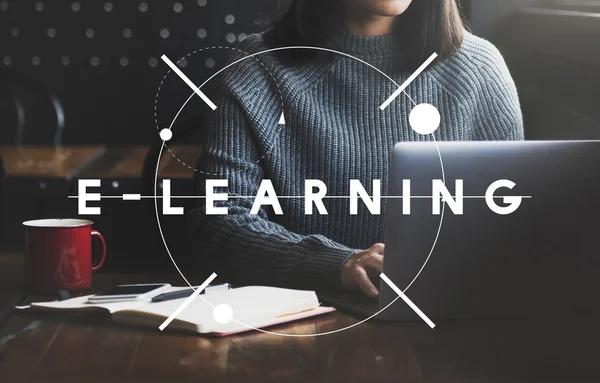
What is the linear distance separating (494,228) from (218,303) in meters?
0.28

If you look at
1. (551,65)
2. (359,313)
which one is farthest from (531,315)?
(551,65)

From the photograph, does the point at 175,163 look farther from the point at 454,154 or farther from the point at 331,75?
the point at 454,154

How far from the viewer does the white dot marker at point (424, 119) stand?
1.34m

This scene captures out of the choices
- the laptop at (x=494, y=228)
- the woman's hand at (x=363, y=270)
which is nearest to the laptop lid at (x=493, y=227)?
the laptop at (x=494, y=228)

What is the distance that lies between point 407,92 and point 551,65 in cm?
102

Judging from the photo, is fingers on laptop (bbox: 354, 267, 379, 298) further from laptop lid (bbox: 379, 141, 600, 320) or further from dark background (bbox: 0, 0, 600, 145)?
dark background (bbox: 0, 0, 600, 145)

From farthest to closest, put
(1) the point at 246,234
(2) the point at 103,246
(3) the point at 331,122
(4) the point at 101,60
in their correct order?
(4) the point at 101,60, (3) the point at 331,122, (1) the point at 246,234, (2) the point at 103,246

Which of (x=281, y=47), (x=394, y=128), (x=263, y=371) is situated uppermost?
(x=281, y=47)

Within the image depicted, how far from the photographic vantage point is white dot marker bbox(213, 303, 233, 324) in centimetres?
78

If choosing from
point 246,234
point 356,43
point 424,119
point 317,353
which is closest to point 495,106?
point 424,119

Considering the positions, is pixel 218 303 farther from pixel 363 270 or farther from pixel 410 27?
pixel 410 27

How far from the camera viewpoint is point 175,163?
2086mm

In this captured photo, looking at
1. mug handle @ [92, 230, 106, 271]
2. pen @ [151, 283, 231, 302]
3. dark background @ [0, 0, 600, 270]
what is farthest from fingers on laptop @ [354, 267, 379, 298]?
dark background @ [0, 0, 600, 270]

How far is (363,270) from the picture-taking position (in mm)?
912
